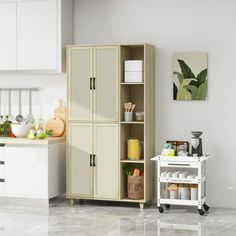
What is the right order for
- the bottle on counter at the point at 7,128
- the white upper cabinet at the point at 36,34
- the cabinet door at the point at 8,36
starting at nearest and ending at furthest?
A: 1. the white upper cabinet at the point at 36,34
2. the cabinet door at the point at 8,36
3. the bottle on counter at the point at 7,128

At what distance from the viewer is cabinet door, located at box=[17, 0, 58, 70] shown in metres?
7.16

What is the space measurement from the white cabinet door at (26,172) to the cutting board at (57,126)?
1.64 feet

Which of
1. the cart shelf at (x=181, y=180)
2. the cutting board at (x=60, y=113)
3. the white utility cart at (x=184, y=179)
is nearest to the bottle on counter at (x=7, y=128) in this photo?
the cutting board at (x=60, y=113)

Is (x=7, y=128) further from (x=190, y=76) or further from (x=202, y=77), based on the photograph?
(x=202, y=77)

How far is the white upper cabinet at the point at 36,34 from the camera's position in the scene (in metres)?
7.14

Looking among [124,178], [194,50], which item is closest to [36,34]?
[194,50]

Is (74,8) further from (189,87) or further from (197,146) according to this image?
(197,146)

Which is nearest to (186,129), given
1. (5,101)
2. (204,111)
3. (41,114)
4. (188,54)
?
(204,111)

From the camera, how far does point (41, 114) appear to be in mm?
7645

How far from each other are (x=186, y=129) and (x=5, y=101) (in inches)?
94.3

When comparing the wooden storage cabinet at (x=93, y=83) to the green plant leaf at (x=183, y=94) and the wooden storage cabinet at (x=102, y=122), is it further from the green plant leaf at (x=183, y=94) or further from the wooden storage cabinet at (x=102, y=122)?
the green plant leaf at (x=183, y=94)

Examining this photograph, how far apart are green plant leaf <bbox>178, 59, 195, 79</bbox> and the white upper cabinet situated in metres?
1.40

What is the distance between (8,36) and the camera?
24.1ft

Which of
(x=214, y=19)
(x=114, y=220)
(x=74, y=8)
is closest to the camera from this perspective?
(x=114, y=220)
